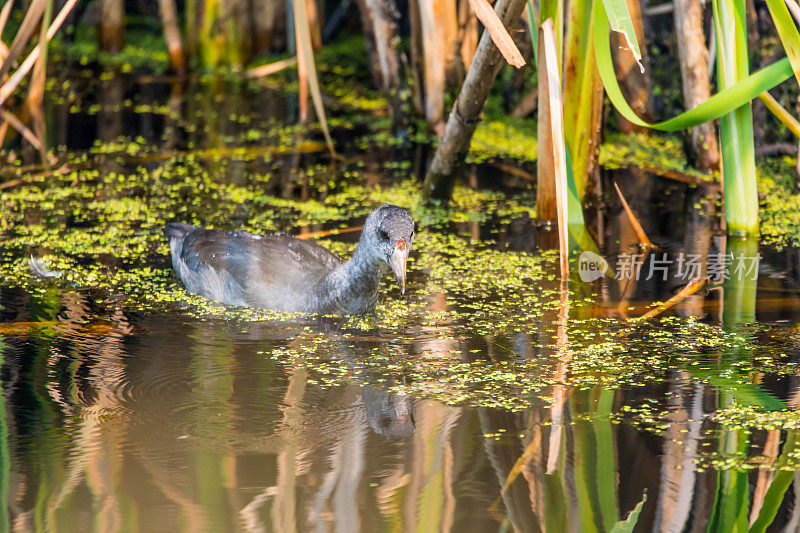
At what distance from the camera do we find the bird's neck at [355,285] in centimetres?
358

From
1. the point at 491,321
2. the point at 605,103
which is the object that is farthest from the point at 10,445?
the point at 605,103

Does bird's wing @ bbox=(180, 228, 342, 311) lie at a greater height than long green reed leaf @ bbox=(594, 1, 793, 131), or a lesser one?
lesser

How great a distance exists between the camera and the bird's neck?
3.58 metres

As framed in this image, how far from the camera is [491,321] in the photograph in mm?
3598

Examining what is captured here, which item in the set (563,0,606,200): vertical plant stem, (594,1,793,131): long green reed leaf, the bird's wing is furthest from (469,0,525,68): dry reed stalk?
the bird's wing

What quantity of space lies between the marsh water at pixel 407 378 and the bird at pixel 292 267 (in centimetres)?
7

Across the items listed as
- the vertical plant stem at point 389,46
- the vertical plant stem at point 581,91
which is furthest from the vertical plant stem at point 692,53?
the vertical plant stem at point 389,46

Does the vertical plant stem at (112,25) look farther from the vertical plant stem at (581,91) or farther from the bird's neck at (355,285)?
the bird's neck at (355,285)

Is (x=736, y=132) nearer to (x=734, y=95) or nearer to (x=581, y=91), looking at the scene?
(x=734, y=95)

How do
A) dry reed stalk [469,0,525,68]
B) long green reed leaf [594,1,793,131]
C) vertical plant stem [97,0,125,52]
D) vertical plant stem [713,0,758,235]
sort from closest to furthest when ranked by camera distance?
1. dry reed stalk [469,0,525,68]
2. long green reed leaf [594,1,793,131]
3. vertical plant stem [713,0,758,235]
4. vertical plant stem [97,0,125,52]

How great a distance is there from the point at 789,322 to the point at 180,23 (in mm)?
6858

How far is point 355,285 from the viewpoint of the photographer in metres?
3.61

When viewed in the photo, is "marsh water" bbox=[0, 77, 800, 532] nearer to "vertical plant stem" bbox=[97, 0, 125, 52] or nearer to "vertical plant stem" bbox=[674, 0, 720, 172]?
"vertical plant stem" bbox=[674, 0, 720, 172]

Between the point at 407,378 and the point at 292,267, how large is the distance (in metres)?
0.92
